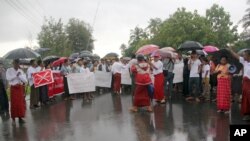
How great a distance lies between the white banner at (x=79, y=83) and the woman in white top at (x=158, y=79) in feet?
15.2

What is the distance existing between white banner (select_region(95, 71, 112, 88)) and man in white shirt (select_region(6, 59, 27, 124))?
9.54 m

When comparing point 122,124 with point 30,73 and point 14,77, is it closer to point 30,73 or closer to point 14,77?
point 14,77

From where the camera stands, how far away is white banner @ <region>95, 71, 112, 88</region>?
71.2 ft

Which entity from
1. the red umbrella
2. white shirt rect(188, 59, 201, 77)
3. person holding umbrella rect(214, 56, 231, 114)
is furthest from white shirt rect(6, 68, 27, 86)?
white shirt rect(188, 59, 201, 77)

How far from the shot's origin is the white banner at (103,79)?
71.2ft

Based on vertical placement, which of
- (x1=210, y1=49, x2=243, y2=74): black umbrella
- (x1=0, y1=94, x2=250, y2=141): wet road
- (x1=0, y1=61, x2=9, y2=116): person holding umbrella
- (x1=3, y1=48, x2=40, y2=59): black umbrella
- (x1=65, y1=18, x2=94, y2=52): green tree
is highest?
(x1=65, y1=18, x2=94, y2=52): green tree

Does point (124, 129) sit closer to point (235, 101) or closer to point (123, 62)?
point (235, 101)

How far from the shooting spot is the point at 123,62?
71.0ft

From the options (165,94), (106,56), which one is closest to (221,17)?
(106,56)

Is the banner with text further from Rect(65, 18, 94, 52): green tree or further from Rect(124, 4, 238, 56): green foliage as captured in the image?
Rect(65, 18, 94, 52): green tree

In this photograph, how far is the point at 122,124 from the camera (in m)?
11.2

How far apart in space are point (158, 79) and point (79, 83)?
4961 mm

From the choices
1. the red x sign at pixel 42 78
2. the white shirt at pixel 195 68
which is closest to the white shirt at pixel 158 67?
the white shirt at pixel 195 68

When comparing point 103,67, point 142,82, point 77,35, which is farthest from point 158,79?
point 77,35
